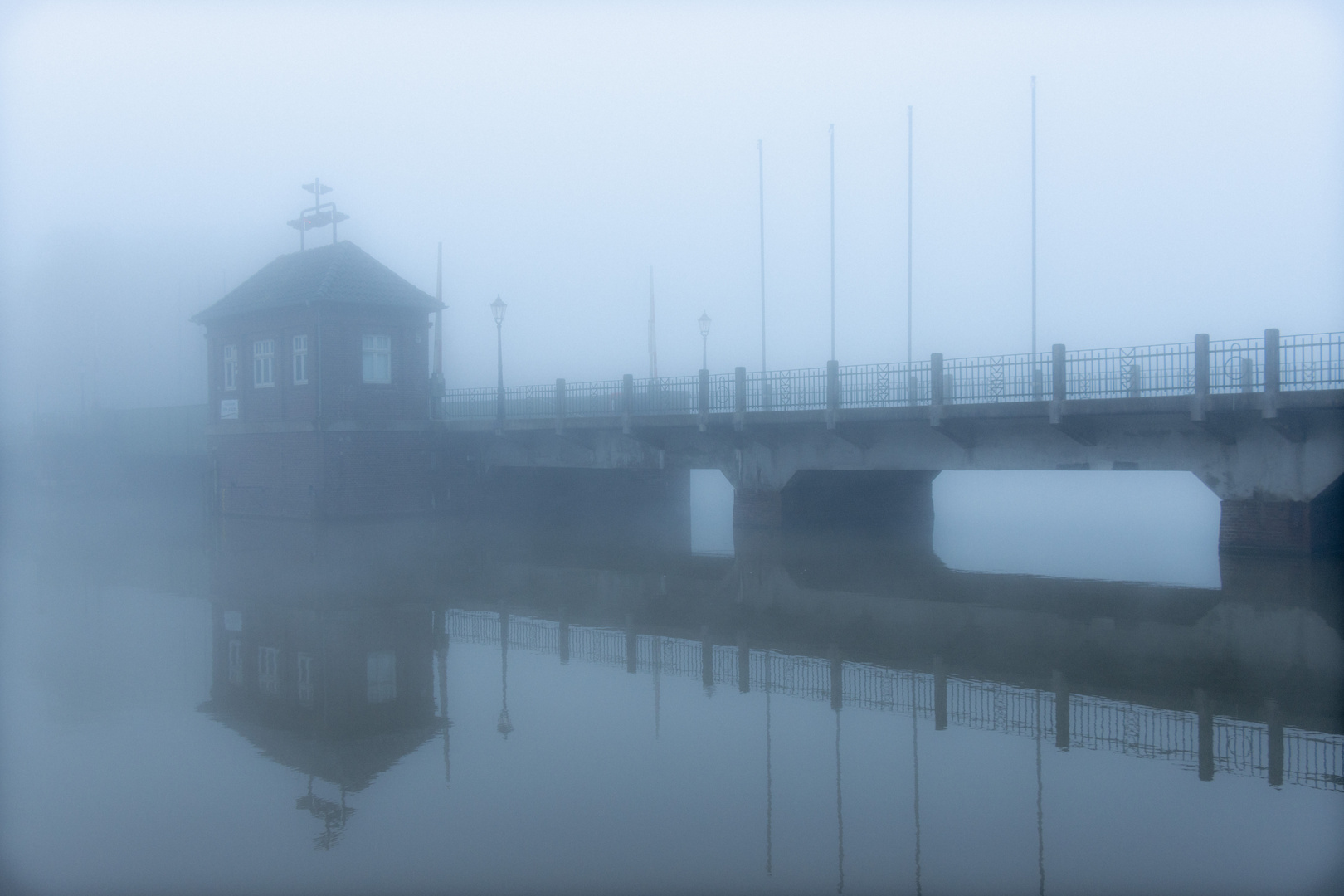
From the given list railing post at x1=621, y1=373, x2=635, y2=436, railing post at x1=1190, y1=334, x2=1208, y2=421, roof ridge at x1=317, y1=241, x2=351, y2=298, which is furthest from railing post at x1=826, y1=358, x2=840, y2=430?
roof ridge at x1=317, y1=241, x2=351, y2=298

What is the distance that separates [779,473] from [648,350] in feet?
111

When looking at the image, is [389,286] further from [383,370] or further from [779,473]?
[779,473]

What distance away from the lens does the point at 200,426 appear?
1684 inches

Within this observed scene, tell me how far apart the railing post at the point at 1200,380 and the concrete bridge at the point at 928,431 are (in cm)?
3

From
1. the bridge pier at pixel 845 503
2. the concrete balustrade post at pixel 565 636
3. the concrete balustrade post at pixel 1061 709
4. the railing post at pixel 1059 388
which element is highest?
the railing post at pixel 1059 388

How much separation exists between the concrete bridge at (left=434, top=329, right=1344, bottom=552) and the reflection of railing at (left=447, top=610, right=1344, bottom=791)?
10.6 m

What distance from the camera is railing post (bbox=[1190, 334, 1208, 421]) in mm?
17859

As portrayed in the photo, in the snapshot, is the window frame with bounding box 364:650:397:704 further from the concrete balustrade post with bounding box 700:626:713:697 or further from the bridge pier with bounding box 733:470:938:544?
the bridge pier with bounding box 733:470:938:544

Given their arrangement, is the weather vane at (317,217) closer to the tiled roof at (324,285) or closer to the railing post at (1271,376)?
the tiled roof at (324,285)

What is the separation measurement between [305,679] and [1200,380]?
15561 millimetres

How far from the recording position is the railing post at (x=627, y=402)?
26.4m

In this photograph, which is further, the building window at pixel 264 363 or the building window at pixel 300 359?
the building window at pixel 264 363

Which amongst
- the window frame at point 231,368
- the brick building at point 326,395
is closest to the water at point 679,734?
the brick building at point 326,395

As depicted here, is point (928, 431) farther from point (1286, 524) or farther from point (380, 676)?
point (380, 676)
